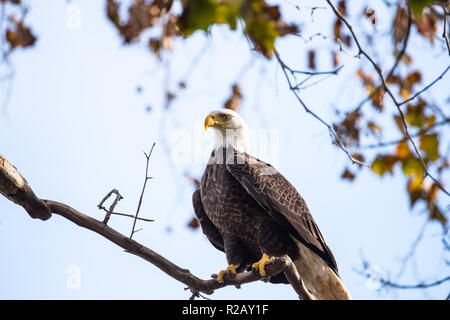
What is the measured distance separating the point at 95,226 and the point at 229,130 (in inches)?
63.8

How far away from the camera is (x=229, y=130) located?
4.43 metres

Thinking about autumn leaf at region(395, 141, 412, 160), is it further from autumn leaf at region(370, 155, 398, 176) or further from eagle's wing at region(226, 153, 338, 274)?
eagle's wing at region(226, 153, 338, 274)

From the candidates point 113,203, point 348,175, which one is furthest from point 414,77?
point 113,203

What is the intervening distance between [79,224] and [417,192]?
6.84 ft

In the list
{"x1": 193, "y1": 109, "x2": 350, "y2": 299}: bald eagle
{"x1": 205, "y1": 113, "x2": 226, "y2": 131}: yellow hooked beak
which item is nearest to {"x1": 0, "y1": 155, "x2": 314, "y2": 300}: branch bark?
{"x1": 193, "y1": 109, "x2": 350, "y2": 299}: bald eagle

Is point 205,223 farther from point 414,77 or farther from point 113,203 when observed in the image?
point 414,77

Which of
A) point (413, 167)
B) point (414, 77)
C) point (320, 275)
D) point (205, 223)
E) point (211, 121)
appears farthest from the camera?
point (211, 121)

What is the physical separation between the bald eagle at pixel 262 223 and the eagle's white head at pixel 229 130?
10.4 inches

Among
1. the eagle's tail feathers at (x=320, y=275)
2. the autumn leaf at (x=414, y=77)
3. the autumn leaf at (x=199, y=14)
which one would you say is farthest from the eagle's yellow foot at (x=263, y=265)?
the autumn leaf at (x=199, y=14)

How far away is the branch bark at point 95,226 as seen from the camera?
3098 mm

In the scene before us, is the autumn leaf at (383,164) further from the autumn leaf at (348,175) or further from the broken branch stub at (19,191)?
the broken branch stub at (19,191)

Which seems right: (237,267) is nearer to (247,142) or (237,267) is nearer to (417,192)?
(247,142)
